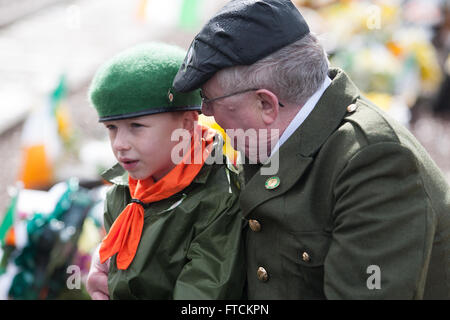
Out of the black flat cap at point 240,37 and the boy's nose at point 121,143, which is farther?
the boy's nose at point 121,143

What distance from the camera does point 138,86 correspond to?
2.06m

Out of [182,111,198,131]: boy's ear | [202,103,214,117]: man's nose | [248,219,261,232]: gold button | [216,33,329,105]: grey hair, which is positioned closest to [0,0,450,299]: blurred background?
[216,33,329,105]: grey hair

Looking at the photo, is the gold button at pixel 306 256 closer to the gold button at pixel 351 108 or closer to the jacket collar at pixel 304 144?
the jacket collar at pixel 304 144

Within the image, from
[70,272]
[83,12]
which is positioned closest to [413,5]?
[83,12]

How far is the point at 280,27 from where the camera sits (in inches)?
73.7

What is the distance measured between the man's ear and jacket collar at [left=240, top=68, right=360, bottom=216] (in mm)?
94

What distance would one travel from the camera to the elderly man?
1688mm

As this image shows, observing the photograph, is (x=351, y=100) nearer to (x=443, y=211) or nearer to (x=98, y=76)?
(x=443, y=211)

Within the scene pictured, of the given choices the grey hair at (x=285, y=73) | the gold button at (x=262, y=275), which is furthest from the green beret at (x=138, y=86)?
the gold button at (x=262, y=275)

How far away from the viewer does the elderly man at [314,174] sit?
5.54ft

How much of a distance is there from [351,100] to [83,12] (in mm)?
9171

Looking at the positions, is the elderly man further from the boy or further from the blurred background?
the blurred background

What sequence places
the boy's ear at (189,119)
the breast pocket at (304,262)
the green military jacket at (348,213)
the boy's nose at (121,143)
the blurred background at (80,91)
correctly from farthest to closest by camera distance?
1. the blurred background at (80,91)
2. the boy's ear at (189,119)
3. the boy's nose at (121,143)
4. the breast pocket at (304,262)
5. the green military jacket at (348,213)

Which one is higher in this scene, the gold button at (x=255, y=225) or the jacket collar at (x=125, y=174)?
the jacket collar at (x=125, y=174)
